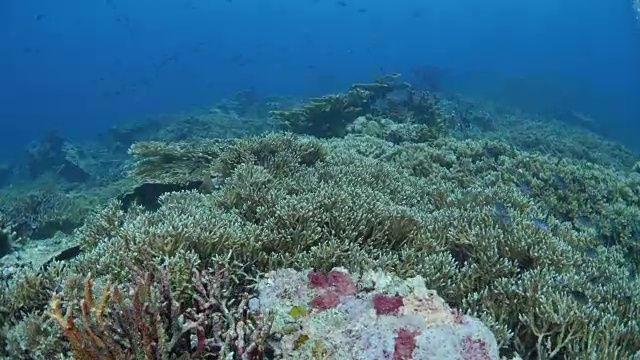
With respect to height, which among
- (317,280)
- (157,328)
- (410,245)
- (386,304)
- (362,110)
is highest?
(157,328)

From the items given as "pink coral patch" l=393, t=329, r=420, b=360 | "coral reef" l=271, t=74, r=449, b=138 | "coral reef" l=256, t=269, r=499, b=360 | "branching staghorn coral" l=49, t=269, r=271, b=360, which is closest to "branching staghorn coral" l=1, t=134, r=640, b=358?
"coral reef" l=256, t=269, r=499, b=360

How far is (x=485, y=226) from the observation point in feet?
18.3

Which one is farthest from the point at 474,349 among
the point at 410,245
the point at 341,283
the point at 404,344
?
the point at 410,245

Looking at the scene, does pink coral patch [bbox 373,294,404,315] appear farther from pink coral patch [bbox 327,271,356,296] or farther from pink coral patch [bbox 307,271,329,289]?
pink coral patch [bbox 307,271,329,289]

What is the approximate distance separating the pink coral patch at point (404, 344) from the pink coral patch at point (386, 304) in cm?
23

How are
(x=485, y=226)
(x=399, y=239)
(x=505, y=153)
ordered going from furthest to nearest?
(x=505, y=153)
(x=485, y=226)
(x=399, y=239)

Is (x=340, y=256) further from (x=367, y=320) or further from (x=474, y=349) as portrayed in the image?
(x=474, y=349)

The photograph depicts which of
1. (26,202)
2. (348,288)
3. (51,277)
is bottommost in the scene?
(26,202)

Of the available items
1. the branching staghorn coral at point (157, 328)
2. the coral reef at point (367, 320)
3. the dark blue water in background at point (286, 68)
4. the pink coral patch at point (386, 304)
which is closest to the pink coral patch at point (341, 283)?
the coral reef at point (367, 320)

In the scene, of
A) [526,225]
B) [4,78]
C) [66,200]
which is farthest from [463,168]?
[4,78]

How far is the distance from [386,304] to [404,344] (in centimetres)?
41

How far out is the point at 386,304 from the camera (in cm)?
335

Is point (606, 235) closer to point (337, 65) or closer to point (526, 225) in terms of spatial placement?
point (526, 225)

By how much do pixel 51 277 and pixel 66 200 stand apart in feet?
32.6
